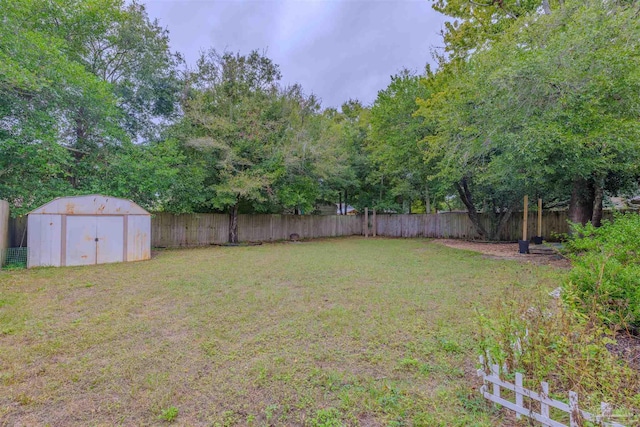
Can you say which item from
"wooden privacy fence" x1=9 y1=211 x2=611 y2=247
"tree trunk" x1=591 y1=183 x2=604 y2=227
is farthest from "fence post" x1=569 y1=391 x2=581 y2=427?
"wooden privacy fence" x1=9 y1=211 x2=611 y2=247

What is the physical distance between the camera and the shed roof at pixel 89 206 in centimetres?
705

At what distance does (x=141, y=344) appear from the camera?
9.92ft

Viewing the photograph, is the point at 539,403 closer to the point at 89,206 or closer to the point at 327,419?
the point at 327,419

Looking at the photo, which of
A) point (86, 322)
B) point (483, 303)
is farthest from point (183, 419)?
point (483, 303)

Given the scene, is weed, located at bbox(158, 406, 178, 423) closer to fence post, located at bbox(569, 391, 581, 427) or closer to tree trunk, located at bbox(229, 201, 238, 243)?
fence post, located at bbox(569, 391, 581, 427)

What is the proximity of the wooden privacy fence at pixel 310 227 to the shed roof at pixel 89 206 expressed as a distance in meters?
2.10

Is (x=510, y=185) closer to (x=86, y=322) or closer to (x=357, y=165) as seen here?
(x=357, y=165)

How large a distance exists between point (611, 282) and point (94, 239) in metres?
10.0

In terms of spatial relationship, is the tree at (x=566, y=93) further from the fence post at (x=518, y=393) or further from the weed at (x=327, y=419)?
the weed at (x=327, y=419)

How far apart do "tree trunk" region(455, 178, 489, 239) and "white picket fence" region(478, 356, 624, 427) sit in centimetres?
1163

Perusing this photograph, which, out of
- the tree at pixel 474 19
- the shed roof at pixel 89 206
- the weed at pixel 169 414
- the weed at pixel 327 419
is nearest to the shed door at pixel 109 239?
the shed roof at pixel 89 206

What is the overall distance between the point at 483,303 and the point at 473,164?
6.34 meters

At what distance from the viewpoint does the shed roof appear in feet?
23.1

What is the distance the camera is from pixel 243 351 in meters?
2.87
